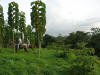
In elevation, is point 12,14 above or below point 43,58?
above

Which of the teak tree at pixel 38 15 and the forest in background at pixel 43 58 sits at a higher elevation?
the teak tree at pixel 38 15

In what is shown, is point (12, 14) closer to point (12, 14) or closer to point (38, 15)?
point (12, 14)

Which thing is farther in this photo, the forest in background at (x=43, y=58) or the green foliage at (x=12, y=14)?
the green foliage at (x=12, y=14)

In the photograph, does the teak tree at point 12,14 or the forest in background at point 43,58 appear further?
the teak tree at point 12,14

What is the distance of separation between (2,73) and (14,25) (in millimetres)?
9244

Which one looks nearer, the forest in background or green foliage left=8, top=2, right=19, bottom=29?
the forest in background

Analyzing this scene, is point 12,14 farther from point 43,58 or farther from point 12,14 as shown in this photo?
point 43,58

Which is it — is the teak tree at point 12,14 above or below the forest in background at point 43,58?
above

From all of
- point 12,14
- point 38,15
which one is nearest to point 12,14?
point 12,14

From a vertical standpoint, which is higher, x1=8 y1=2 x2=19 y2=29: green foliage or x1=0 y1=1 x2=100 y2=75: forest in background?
x1=8 y1=2 x2=19 y2=29: green foliage

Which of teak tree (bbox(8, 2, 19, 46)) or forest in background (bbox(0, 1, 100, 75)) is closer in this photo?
forest in background (bbox(0, 1, 100, 75))

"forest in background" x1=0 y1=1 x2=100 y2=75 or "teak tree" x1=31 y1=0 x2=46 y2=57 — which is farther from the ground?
"teak tree" x1=31 y1=0 x2=46 y2=57

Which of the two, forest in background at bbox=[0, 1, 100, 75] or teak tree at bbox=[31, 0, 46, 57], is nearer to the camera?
forest in background at bbox=[0, 1, 100, 75]

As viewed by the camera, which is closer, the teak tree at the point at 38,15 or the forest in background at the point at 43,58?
the forest in background at the point at 43,58
